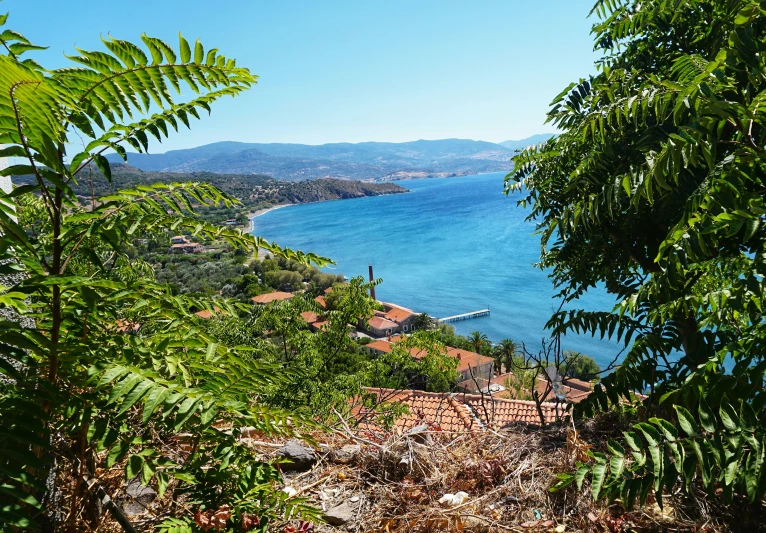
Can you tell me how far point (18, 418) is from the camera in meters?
1.25

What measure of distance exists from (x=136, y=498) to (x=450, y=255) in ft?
284

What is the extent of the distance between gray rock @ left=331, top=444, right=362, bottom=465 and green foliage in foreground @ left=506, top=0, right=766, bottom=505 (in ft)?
5.31

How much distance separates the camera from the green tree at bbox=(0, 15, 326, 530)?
50.4 inches

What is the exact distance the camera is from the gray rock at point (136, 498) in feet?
7.47

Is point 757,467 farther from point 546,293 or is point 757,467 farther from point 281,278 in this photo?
point 546,293

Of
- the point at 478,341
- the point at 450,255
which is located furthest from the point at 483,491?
the point at 450,255

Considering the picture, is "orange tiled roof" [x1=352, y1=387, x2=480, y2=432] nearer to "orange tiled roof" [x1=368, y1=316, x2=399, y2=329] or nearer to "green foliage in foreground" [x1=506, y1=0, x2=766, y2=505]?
"green foliage in foreground" [x1=506, y1=0, x2=766, y2=505]

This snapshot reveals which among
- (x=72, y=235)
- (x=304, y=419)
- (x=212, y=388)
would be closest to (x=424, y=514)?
(x=304, y=419)

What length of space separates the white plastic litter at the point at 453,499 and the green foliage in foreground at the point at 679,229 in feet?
2.84

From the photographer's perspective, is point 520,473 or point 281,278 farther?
point 281,278

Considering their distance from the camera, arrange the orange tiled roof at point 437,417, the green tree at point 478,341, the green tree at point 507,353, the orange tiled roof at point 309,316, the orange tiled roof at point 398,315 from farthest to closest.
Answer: the orange tiled roof at point 398,315 < the orange tiled roof at point 309,316 < the green tree at point 478,341 < the green tree at point 507,353 < the orange tiled roof at point 437,417

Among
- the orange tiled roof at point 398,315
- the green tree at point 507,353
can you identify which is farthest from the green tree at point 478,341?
the orange tiled roof at point 398,315

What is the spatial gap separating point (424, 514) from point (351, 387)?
5.86 m

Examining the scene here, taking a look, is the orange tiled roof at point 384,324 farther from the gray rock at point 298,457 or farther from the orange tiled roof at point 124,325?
the gray rock at point 298,457
